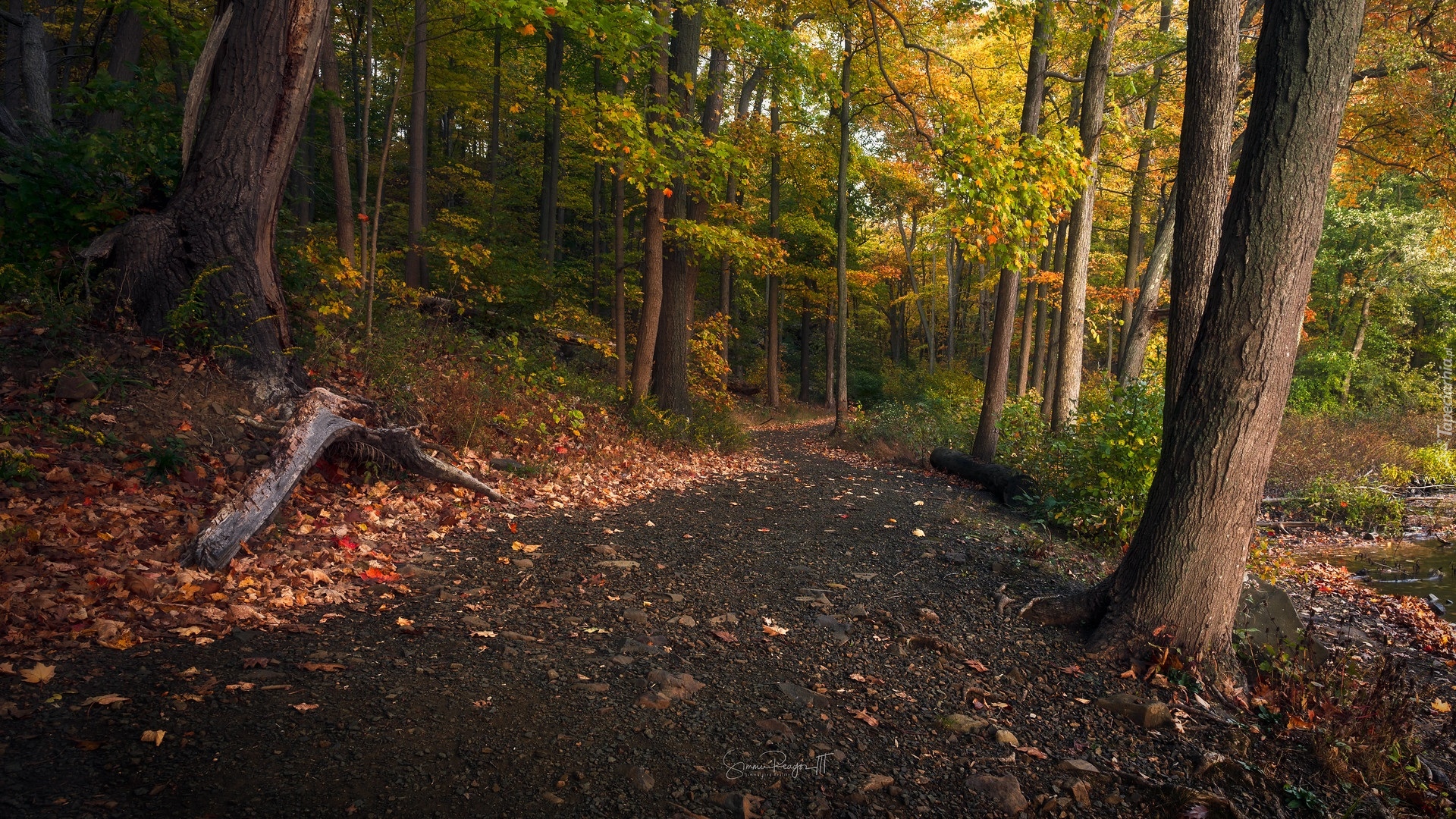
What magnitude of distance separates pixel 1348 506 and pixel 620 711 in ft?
43.1

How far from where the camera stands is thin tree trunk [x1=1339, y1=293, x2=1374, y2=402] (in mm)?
24116

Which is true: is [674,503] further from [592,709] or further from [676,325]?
[592,709]

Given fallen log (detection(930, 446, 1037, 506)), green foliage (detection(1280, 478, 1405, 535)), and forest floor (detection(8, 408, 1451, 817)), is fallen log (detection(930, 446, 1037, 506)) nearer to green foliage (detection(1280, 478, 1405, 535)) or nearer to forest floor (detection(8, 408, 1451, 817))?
forest floor (detection(8, 408, 1451, 817))

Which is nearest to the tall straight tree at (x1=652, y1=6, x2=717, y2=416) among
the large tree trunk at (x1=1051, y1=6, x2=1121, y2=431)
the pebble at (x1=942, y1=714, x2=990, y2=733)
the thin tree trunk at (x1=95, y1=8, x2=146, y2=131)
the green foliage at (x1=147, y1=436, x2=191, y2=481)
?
the large tree trunk at (x1=1051, y1=6, x2=1121, y2=431)

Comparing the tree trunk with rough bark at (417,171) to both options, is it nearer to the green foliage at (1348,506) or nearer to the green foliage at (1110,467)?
the green foliage at (1110,467)

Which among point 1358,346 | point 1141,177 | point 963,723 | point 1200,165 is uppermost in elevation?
point 1141,177

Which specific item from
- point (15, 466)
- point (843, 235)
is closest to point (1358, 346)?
point (843, 235)

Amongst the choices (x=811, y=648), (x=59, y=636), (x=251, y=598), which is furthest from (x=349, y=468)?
(x=811, y=648)

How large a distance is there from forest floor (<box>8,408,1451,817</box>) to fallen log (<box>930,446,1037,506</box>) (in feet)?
15.1

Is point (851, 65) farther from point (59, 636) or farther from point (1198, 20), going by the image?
point (59, 636)

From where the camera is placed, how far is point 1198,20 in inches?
219

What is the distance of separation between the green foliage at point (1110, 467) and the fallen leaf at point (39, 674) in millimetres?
7803

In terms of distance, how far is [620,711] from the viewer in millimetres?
3262

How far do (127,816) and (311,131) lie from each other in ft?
81.6
